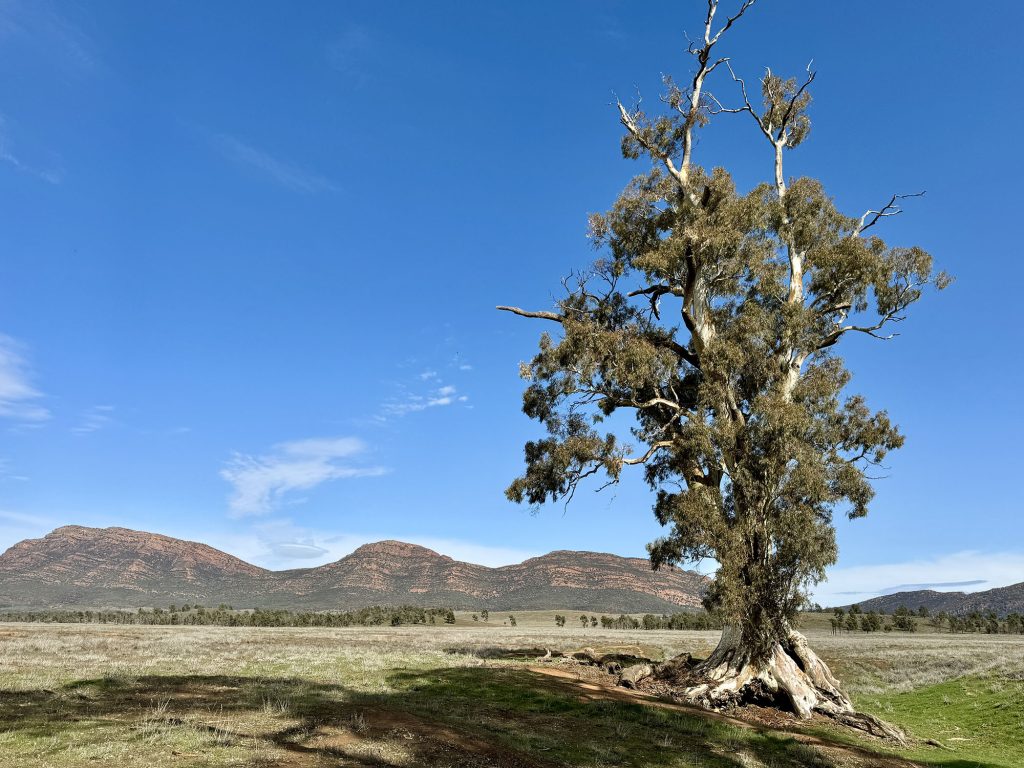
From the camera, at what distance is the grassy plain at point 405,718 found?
31.9ft

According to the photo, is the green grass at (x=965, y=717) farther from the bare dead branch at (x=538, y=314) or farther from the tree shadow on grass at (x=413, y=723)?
the bare dead branch at (x=538, y=314)

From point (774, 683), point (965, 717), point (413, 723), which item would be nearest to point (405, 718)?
point (413, 723)

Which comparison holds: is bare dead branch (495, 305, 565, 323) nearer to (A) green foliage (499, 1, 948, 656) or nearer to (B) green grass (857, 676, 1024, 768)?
(A) green foliage (499, 1, 948, 656)

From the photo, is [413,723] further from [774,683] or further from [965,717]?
[965,717]

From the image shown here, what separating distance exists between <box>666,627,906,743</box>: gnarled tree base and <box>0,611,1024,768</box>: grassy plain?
178 cm

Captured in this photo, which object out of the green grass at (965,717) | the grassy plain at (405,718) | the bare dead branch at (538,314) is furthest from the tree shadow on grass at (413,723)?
the bare dead branch at (538,314)

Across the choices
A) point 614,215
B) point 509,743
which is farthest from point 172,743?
point 614,215

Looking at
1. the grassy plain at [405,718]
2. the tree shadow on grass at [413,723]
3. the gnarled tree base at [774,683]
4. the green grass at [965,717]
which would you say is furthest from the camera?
the gnarled tree base at [774,683]

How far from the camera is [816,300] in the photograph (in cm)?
2678

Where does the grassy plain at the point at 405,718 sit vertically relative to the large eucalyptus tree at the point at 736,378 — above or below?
below

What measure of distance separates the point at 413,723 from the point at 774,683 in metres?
13.7

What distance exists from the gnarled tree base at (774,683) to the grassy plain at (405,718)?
5.85 feet

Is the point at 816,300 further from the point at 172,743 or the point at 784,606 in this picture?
the point at 172,743

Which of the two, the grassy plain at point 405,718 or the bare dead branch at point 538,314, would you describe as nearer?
the grassy plain at point 405,718
